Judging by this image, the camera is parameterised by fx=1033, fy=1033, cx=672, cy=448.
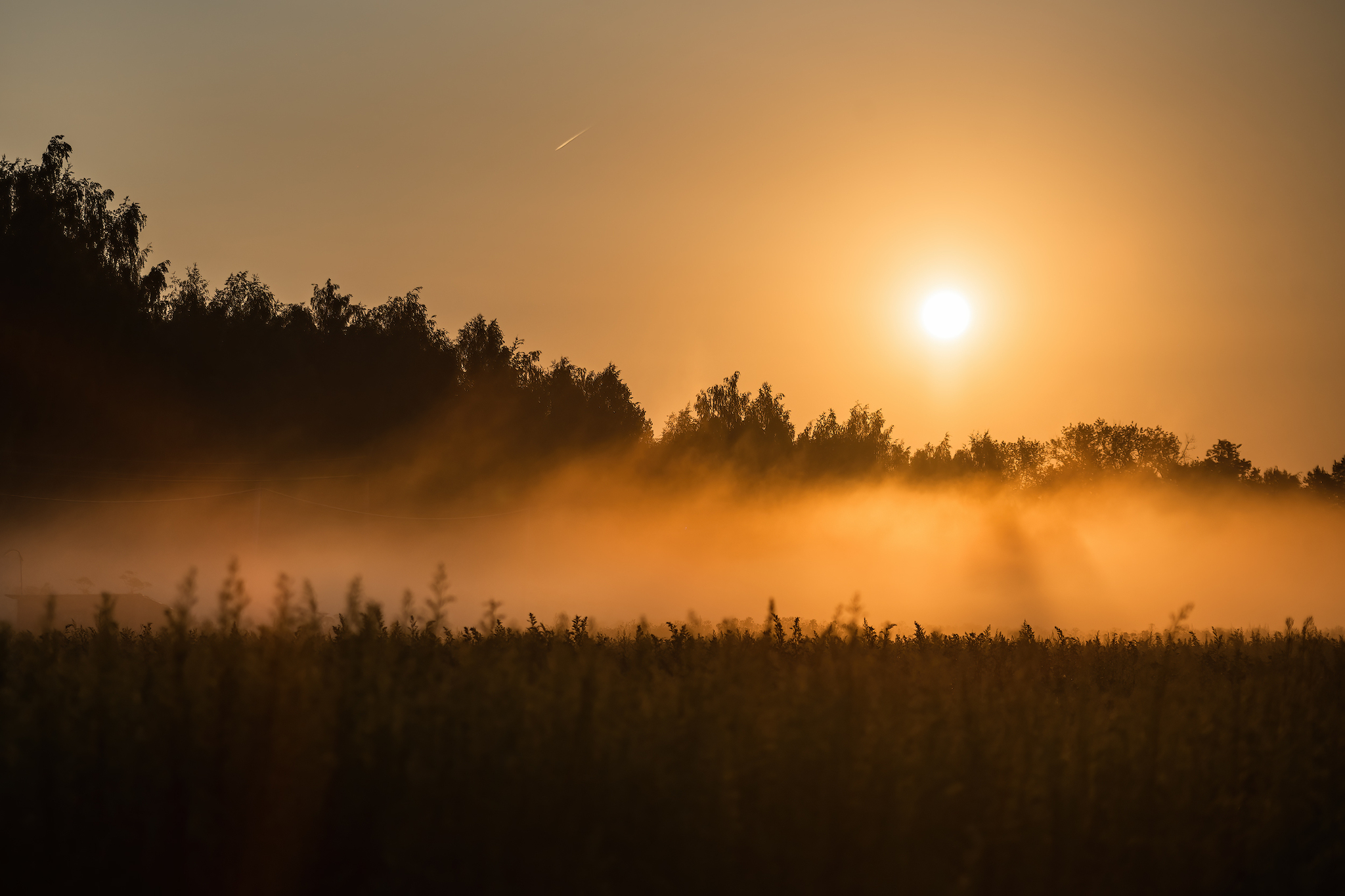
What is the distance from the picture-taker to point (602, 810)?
17.4 ft

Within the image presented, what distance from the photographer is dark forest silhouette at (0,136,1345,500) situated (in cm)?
4716

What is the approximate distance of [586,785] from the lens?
536 centimetres

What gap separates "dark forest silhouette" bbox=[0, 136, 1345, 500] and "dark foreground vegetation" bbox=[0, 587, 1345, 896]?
47494mm

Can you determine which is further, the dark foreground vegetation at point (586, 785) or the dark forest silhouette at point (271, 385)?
the dark forest silhouette at point (271, 385)

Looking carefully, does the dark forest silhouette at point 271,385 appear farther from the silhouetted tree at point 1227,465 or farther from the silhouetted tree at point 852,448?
the silhouetted tree at point 1227,465

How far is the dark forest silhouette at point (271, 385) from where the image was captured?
47156 mm

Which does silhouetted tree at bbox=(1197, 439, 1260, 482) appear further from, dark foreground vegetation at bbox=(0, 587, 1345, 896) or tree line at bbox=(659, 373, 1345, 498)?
dark foreground vegetation at bbox=(0, 587, 1345, 896)

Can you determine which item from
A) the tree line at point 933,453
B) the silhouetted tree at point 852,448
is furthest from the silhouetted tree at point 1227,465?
the silhouetted tree at point 852,448

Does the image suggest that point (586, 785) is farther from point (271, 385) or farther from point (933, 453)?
point (933, 453)

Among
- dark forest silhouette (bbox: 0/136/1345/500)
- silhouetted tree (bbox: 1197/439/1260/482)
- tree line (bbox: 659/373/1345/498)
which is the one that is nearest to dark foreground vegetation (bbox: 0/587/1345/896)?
dark forest silhouette (bbox: 0/136/1345/500)

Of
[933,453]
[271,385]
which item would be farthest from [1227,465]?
[271,385]

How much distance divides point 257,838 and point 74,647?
7.41m

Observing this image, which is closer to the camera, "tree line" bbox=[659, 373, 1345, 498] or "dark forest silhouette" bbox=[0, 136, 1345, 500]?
"dark forest silhouette" bbox=[0, 136, 1345, 500]

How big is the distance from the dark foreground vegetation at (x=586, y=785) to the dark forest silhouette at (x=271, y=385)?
47.5 metres
